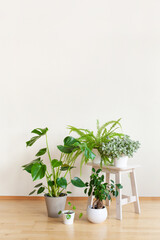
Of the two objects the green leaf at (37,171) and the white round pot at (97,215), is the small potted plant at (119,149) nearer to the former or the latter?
the white round pot at (97,215)

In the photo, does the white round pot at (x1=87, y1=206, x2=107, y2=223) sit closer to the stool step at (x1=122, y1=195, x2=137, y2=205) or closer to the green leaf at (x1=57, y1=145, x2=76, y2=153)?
the stool step at (x1=122, y1=195, x2=137, y2=205)

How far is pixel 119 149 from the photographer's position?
93.5 inches

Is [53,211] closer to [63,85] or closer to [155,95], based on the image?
[63,85]

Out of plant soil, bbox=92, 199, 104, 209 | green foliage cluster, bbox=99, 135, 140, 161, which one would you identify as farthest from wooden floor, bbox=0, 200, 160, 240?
green foliage cluster, bbox=99, 135, 140, 161

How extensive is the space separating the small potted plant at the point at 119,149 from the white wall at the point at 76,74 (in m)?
0.63

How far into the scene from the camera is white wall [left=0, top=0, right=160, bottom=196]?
3.02 meters

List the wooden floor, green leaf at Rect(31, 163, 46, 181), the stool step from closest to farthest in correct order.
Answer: the wooden floor → green leaf at Rect(31, 163, 46, 181) → the stool step

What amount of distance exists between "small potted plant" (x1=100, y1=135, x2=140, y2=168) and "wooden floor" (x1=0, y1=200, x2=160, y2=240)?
516mm

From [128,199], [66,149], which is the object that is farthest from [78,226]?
[66,149]

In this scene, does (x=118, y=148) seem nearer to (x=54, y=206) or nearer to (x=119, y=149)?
(x=119, y=149)

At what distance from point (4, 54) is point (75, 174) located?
1.65 m

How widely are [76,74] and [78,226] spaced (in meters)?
1.67

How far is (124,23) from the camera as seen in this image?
119 inches

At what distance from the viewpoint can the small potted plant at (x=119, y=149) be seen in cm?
238
